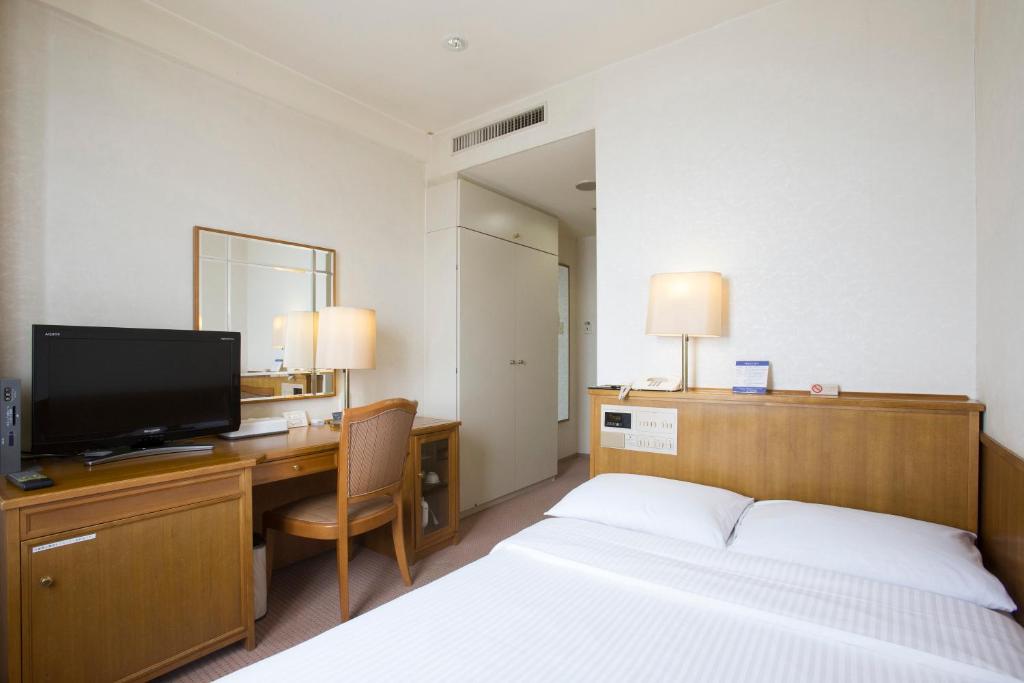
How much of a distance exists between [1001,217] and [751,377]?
93 centimetres

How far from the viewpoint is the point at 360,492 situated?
221 cm

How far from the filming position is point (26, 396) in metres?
1.92

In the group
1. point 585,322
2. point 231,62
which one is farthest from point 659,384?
point 585,322

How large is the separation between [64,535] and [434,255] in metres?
2.50

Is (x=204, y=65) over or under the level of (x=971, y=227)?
over

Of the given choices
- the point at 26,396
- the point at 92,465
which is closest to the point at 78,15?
the point at 26,396

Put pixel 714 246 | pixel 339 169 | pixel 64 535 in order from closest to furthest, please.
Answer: pixel 64 535
pixel 714 246
pixel 339 169

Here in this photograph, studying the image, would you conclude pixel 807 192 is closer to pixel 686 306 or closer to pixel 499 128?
pixel 686 306

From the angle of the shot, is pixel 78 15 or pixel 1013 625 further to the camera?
pixel 78 15

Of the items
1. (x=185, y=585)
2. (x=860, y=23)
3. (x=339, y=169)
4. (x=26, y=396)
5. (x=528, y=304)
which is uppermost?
(x=860, y=23)

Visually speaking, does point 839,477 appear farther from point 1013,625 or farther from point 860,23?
point 860,23

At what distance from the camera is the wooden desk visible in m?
1.44

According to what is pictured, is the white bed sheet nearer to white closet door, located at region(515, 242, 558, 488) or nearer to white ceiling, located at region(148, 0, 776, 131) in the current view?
white ceiling, located at region(148, 0, 776, 131)

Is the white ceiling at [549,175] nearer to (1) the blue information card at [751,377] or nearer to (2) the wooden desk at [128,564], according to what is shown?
(1) the blue information card at [751,377]
